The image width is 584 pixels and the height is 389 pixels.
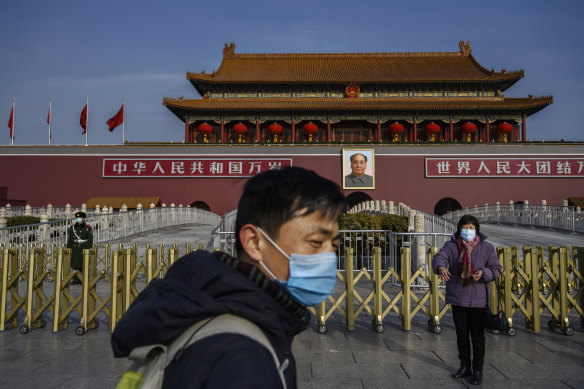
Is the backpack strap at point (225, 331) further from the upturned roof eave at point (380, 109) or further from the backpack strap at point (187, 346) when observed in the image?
the upturned roof eave at point (380, 109)

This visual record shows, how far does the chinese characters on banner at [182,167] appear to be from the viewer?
2377 centimetres

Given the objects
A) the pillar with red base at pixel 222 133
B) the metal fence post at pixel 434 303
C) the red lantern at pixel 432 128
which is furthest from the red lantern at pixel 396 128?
the metal fence post at pixel 434 303

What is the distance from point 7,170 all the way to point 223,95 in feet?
41.4

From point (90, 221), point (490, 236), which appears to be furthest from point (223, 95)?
point (490, 236)

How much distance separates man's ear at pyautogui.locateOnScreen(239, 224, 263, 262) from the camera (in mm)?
1288

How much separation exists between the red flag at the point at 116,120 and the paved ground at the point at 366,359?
20.7 meters

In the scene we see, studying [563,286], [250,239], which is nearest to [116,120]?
[563,286]

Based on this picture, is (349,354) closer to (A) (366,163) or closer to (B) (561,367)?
(B) (561,367)

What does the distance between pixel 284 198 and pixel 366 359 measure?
3.48m

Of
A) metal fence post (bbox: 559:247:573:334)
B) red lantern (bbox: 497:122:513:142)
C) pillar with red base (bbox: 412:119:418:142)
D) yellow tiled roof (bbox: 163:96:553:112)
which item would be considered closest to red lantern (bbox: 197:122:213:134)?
yellow tiled roof (bbox: 163:96:553:112)

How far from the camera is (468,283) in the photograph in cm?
383

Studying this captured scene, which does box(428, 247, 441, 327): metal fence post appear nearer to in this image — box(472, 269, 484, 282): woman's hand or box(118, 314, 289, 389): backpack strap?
box(472, 269, 484, 282): woman's hand

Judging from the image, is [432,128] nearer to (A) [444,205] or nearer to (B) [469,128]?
(B) [469,128]

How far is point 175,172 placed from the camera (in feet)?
78.4
